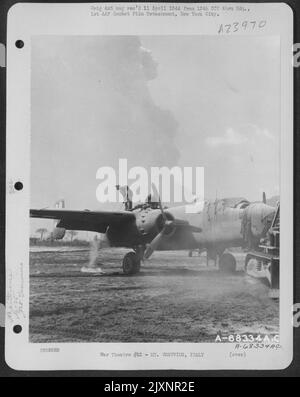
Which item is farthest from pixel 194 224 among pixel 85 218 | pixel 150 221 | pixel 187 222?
pixel 85 218

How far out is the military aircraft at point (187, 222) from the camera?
5.43 feet

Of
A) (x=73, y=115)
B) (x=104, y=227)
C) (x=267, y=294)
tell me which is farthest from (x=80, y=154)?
(x=267, y=294)

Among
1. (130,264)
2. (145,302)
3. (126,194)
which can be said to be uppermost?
(126,194)

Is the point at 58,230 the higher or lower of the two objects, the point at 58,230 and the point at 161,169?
the lower

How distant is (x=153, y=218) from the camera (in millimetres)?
1679

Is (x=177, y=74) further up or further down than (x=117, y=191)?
further up

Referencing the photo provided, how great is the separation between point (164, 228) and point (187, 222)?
9cm

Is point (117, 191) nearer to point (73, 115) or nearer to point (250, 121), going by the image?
point (73, 115)

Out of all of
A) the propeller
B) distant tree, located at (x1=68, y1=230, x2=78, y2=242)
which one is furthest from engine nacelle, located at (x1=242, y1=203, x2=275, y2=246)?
distant tree, located at (x1=68, y1=230, x2=78, y2=242)

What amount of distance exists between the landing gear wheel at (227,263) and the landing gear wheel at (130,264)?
30 cm

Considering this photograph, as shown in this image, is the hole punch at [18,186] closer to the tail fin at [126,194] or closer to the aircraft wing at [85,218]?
the aircraft wing at [85,218]

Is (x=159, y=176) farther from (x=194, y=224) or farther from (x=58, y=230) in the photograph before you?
(x=58, y=230)

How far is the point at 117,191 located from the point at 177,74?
1.55ft

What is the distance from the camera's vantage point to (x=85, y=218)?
66.2 inches
